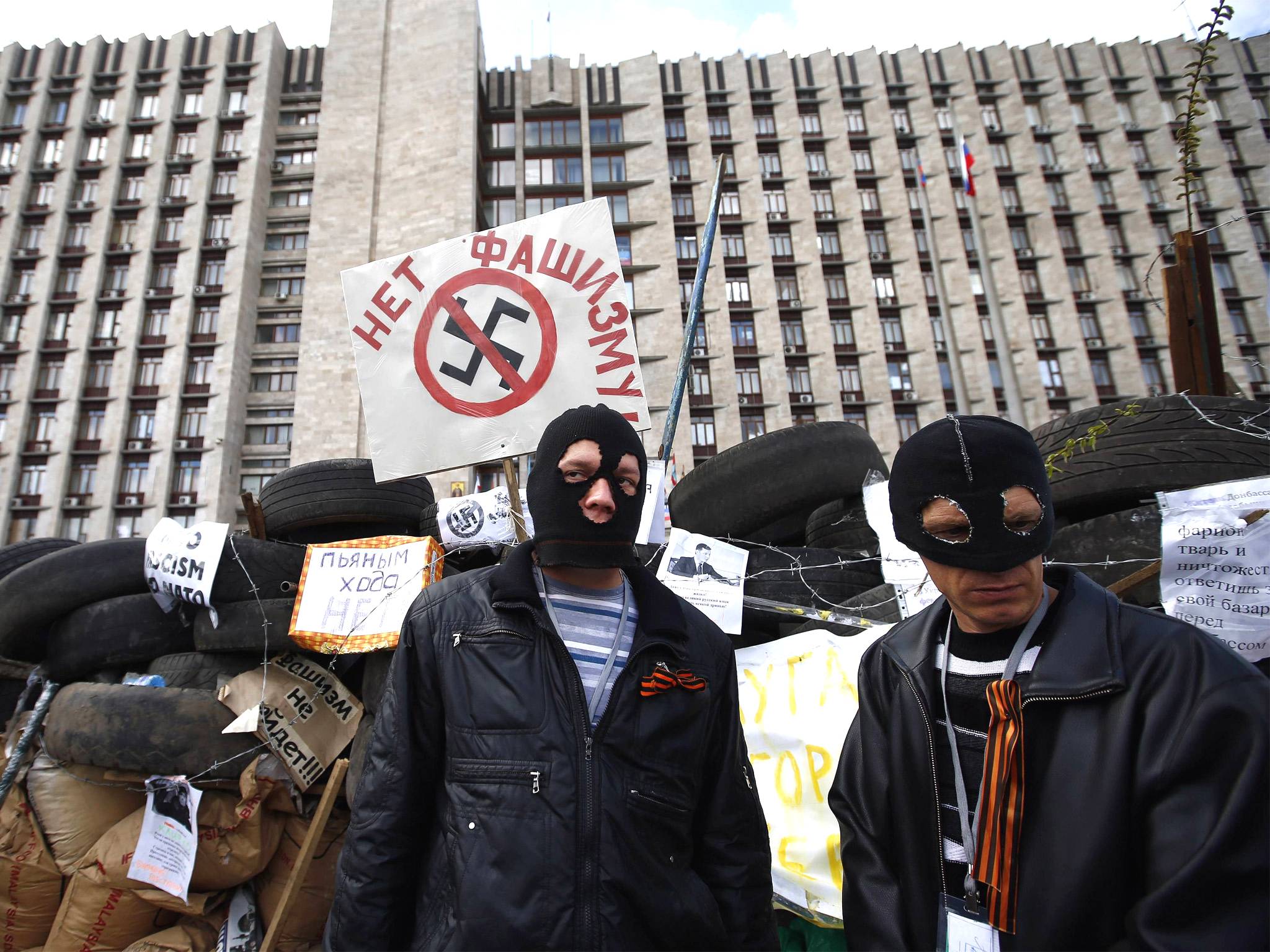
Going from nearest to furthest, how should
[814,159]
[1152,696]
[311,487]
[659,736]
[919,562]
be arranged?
[1152,696]
[659,736]
[919,562]
[311,487]
[814,159]

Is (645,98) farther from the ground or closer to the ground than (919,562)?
farther from the ground

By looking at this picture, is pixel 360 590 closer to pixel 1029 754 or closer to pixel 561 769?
pixel 561 769

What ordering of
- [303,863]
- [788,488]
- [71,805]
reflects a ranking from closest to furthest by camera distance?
1. [303,863]
2. [71,805]
3. [788,488]

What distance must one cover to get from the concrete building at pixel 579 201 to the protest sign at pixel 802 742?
22.3m

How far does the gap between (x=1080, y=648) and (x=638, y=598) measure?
0.96 meters

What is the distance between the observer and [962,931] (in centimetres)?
129

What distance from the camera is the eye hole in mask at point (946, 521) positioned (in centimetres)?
139

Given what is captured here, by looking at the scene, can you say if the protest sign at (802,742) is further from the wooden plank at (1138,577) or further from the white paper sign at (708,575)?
the wooden plank at (1138,577)

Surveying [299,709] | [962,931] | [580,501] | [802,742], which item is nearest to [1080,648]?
[962,931]

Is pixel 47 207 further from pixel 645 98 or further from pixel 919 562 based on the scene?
pixel 919 562

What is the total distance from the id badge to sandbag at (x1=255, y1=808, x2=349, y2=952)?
303 centimetres

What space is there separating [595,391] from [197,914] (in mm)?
3352

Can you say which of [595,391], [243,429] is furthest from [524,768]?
[243,429]

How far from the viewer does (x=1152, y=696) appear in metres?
1.15
